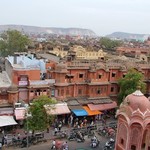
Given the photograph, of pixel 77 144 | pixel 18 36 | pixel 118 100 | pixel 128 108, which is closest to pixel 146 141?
pixel 128 108

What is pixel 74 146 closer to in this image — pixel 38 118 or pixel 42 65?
pixel 38 118

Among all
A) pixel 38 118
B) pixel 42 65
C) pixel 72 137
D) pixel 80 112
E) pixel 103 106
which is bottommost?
pixel 72 137

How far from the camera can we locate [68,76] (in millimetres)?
43250

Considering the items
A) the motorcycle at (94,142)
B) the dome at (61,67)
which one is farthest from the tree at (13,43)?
the motorcycle at (94,142)

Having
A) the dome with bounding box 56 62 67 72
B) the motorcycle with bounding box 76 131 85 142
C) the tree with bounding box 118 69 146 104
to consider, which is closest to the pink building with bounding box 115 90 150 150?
the motorcycle with bounding box 76 131 85 142

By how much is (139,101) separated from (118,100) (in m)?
20.3

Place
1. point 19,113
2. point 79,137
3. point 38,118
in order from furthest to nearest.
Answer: point 19,113
point 79,137
point 38,118

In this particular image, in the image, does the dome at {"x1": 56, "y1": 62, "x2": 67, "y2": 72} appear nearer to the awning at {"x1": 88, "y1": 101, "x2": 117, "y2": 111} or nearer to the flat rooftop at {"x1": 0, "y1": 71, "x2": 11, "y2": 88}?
the awning at {"x1": 88, "y1": 101, "x2": 117, "y2": 111}

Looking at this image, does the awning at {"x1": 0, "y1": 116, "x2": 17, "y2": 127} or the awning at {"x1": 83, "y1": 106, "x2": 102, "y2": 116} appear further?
the awning at {"x1": 83, "y1": 106, "x2": 102, "y2": 116}

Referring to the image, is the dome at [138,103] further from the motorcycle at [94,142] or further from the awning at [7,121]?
the awning at [7,121]

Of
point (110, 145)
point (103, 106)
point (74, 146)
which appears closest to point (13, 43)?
point (103, 106)

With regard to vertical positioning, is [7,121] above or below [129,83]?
below

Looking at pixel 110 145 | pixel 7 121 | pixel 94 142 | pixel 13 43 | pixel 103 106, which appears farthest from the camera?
pixel 13 43

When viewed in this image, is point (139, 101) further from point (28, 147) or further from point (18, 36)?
point (18, 36)
